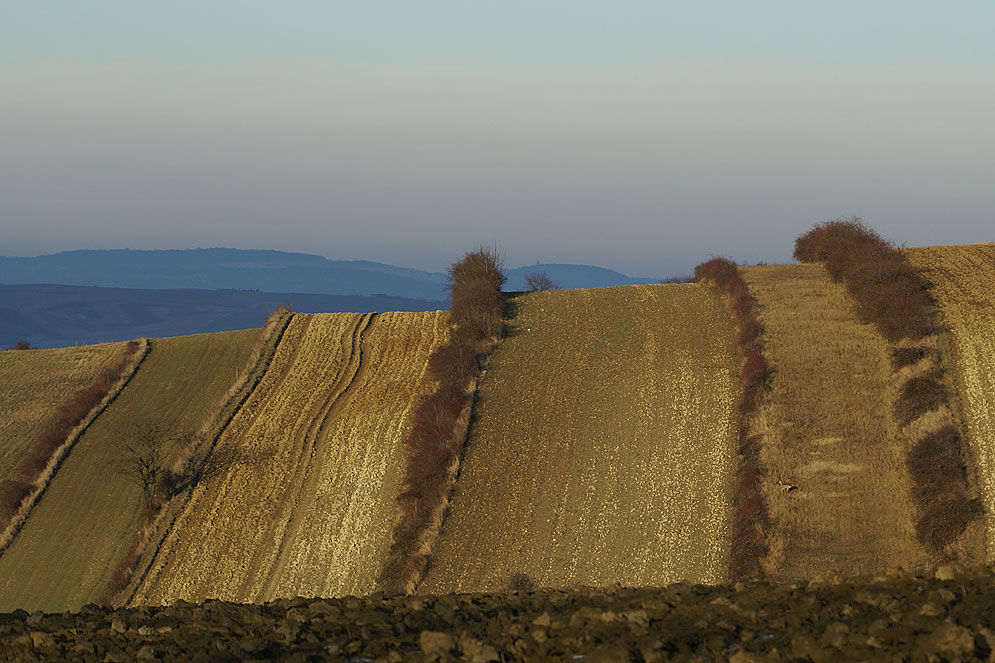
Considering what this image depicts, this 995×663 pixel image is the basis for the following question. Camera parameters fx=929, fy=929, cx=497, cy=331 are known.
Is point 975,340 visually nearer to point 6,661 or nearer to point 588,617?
point 588,617

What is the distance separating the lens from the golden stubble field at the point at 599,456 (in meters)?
34.7

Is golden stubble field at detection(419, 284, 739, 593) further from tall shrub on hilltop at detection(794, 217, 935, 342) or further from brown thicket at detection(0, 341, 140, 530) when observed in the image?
brown thicket at detection(0, 341, 140, 530)

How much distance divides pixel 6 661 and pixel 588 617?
31.9 ft

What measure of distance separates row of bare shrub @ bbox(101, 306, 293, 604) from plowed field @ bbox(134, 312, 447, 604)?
2.01ft

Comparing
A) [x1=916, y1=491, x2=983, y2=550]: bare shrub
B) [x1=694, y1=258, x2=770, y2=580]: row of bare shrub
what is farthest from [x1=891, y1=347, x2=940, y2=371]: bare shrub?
[x1=916, y1=491, x2=983, y2=550]: bare shrub

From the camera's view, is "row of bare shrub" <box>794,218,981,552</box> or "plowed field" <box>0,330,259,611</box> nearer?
"row of bare shrub" <box>794,218,981,552</box>

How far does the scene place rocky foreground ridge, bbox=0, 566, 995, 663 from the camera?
12883 millimetres

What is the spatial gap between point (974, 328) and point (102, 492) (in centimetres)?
4610

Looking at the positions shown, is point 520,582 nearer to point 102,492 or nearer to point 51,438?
point 102,492

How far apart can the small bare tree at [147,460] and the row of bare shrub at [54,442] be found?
3840mm

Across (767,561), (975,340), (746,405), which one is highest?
(975,340)

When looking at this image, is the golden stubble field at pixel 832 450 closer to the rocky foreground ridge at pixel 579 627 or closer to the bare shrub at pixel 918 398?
the bare shrub at pixel 918 398

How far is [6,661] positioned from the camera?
1548cm

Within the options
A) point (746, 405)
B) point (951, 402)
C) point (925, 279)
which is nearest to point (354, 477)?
point (746, 405)
